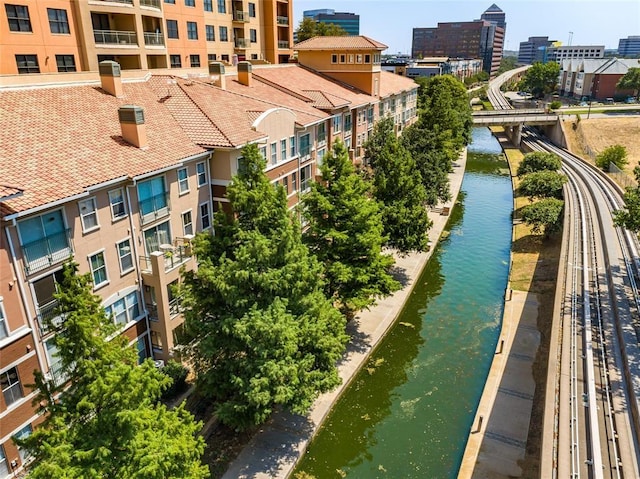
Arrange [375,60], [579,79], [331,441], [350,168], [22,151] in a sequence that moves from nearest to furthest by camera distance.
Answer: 1. [22,151]
2. [331,441]
3. [350,168]
4. [375,60]
5. [579,79]

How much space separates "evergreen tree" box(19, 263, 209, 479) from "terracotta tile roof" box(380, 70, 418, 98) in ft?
178

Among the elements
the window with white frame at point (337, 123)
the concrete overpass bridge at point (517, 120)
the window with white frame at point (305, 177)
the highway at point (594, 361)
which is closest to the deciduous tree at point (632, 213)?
the highway at point (594, 361)

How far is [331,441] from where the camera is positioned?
981 inches

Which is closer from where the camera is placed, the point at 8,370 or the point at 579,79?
the point at 8,370

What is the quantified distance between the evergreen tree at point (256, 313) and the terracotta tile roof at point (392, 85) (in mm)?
44230

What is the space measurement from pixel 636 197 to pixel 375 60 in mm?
35490

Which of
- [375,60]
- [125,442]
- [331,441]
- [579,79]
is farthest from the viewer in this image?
[579,79]

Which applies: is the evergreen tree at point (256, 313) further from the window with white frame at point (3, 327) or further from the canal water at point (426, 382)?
the window with white frame at point (3, 327)

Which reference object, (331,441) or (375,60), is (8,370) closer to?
(331,441)

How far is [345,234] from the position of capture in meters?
29.4

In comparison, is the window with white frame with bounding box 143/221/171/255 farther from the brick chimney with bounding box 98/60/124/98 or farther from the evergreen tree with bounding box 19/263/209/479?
the evergreen tree with bounding box 19/263/209/479

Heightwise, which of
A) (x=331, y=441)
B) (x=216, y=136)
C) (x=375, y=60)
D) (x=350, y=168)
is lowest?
(x=331, y=441)

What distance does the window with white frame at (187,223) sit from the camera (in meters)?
27.9

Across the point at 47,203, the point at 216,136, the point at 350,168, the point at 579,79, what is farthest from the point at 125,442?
the point at 579,79
